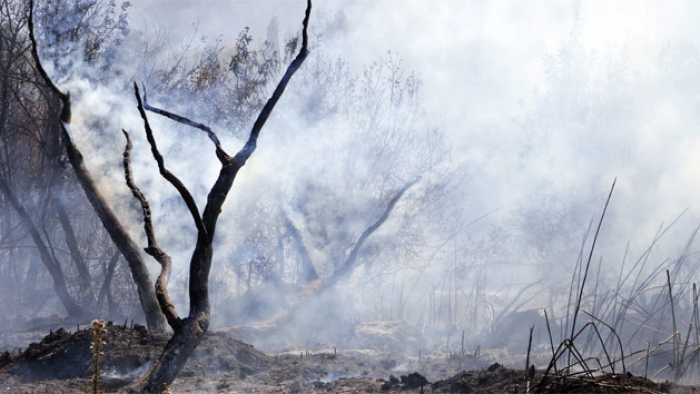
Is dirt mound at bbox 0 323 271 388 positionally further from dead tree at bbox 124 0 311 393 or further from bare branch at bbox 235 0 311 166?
bare branch at bbox 235 0 311 166

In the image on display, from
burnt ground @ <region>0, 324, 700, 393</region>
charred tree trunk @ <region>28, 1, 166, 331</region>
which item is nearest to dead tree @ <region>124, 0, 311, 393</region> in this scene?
burnt ground @ <region>0, 324, 700, 393</region>

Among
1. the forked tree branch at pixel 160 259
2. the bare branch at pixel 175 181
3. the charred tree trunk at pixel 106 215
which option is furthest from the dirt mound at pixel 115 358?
Result: the bare branch at pixel 175 181

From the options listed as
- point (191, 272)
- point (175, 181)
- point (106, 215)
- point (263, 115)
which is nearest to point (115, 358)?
point (106, 215)

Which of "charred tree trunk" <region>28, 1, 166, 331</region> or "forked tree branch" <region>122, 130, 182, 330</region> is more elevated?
"charred tree trunk" <region>28, 1, 166, 331</region>

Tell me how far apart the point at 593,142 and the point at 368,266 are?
6601mm

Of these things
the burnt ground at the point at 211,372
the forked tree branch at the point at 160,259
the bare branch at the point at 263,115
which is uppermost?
the bare branch at the point at 263,115

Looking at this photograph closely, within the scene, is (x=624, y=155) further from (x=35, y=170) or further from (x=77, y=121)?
(x=35, y=170)

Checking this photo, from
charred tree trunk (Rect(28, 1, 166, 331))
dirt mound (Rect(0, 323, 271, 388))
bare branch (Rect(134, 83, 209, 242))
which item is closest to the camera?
bare branch (Rect(134, 83, 209, 242))

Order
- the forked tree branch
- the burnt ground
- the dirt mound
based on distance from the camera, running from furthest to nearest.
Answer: the dirt mound, the burnt ground, the forked tree branch

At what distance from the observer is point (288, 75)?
6.11m

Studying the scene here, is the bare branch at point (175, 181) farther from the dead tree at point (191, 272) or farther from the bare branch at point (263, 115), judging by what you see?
the bare branch at point (263, 115)

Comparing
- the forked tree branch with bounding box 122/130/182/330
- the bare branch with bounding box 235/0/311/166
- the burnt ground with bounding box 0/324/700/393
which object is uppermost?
the bare branch with bounding box 235/0/311/166

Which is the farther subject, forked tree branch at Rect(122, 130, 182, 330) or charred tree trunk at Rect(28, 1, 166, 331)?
charred tree trunk at Rect(28, 1, 166, 331)

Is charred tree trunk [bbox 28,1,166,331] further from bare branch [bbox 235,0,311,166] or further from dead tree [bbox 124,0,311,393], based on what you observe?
bare branch [bbox 235,0,311,166]
